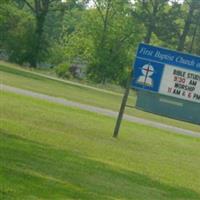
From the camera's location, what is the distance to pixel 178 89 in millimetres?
20703

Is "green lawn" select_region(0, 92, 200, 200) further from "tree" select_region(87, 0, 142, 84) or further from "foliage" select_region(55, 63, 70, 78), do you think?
"tree" select_region(87, 0, 142, 84)

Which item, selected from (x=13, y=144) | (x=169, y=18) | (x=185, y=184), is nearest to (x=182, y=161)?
(x=185, y=184)

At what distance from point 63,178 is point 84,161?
2629 millimetres

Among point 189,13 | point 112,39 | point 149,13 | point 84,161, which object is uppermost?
point 189,13

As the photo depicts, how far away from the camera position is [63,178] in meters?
10.8

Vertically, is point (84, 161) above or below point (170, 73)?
below

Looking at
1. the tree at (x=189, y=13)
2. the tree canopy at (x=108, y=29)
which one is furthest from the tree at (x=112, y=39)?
the tree at (x=189, y=13)

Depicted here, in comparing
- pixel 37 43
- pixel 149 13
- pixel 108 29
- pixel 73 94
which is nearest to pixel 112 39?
pixel 108 29

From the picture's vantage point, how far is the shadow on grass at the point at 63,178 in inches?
373

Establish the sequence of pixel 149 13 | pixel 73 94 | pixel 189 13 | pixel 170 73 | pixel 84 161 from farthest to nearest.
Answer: pixel 149 13 → pixel 189 13 → pixel 73 94 → pixel 170 73 → pixel 84 161

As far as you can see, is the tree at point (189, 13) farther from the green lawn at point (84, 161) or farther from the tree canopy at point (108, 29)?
the green lawn at point (84, 161)

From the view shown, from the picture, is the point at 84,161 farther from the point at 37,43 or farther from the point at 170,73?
the point at 37,43

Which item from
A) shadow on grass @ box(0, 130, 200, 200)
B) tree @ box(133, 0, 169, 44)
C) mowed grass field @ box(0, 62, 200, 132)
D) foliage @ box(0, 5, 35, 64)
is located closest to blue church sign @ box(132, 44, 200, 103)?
shadow on grass @ box(0, 130, 200, 200)

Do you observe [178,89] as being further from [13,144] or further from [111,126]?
[13,144]
